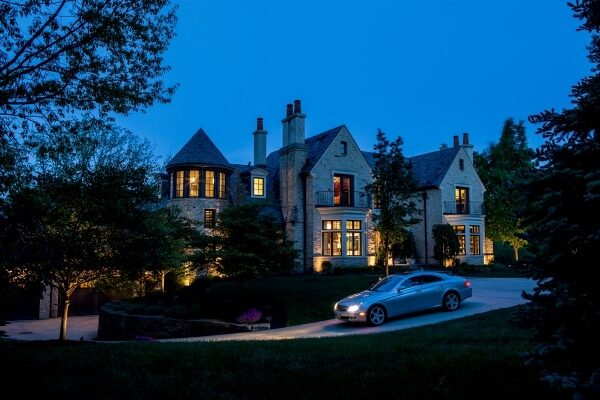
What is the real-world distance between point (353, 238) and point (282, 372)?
24332 millimetres

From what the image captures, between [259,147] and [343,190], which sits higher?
[259,147]

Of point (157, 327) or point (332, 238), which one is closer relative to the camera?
point (157, 327)

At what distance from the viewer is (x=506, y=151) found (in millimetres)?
44281

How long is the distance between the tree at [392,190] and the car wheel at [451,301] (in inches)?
248

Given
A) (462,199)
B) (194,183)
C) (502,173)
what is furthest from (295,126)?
(502,173)

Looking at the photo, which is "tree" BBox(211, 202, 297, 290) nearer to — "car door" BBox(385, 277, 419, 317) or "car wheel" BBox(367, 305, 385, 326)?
"car wheel" BBox(367, 305, 385, 326)

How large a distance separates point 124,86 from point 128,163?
3146 mm

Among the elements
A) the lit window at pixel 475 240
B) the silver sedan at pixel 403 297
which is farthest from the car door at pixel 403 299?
the lit window at pixel 475 240

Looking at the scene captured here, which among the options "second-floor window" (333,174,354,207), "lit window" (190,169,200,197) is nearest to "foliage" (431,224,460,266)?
"second-floor window" (333,174,354,207)

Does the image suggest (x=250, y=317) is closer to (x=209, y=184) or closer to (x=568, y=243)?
(x=568, y=243)

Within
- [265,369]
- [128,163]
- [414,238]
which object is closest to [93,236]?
[128,163]

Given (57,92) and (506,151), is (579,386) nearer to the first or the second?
(57,92)

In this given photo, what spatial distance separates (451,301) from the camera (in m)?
15.8

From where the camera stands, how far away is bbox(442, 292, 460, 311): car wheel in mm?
15695
